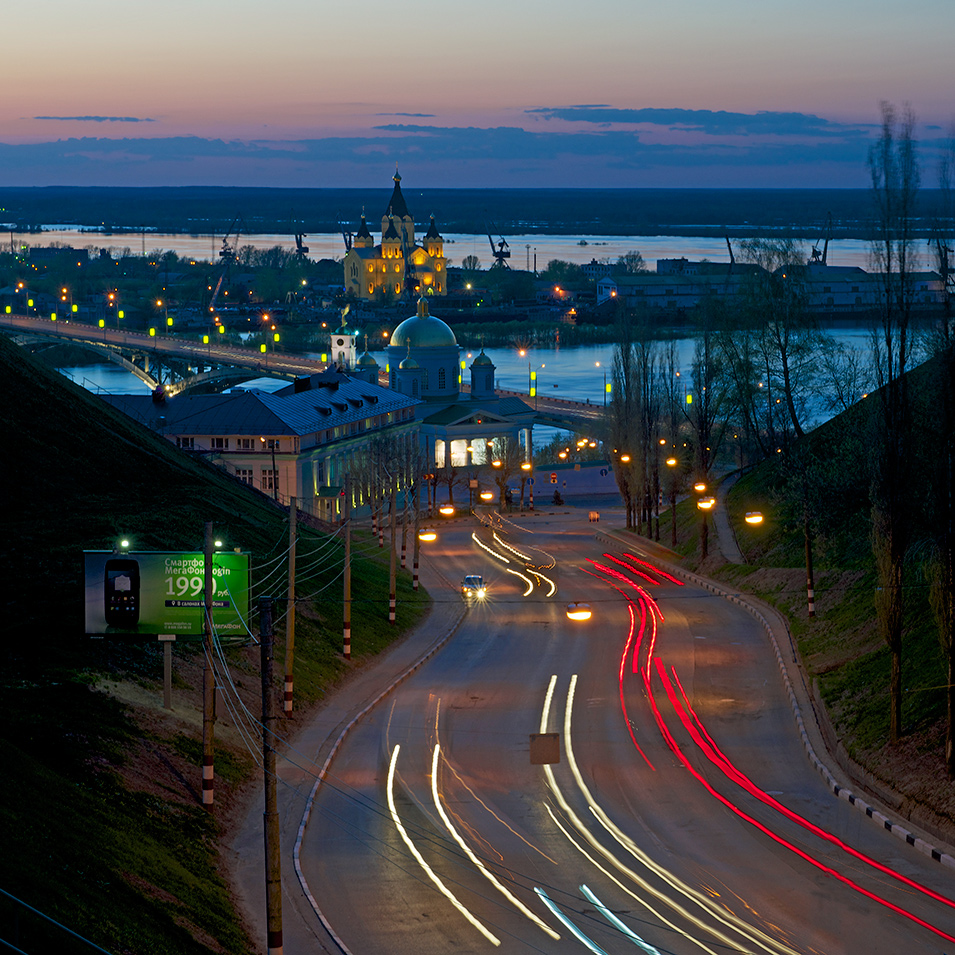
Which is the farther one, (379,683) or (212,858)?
(379,683)

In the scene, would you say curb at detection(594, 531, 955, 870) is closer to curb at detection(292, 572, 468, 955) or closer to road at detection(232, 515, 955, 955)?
road at detection(232, 515, 955, 955)

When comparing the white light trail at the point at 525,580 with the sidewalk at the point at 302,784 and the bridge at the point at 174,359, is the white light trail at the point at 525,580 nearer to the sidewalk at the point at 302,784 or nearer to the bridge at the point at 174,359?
the sidewalk at the point at 302,784

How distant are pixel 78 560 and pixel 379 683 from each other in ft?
28.6

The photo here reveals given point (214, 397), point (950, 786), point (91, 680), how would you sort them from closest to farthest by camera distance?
1. point (950, 786)
2. point (91, 680)
3. point (214, 397)

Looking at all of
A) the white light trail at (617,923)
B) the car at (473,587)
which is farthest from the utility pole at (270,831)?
the car at (473,587)

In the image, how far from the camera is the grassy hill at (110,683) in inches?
751

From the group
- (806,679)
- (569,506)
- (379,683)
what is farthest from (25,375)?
(569,506)

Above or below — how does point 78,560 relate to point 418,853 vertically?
above

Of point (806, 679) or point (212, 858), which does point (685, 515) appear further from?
point (212, 858)

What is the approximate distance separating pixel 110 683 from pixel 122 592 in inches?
84.8

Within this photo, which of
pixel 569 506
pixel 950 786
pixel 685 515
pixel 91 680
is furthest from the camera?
pixel 569 506

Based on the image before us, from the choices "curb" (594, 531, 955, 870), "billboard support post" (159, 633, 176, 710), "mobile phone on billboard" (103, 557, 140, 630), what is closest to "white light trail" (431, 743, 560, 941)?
"billboard support post" (159, 633, 176, 710)

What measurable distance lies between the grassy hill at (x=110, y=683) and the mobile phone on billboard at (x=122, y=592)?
58.5 inches

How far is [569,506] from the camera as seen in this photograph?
→ 8844cm
